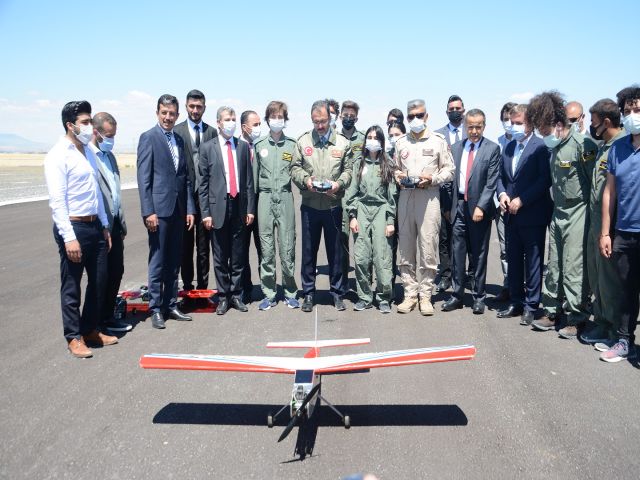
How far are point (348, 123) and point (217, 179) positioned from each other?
2988 millimetres

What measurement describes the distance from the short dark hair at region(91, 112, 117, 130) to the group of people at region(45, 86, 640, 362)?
0.02 metres

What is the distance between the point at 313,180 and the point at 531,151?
280 cm

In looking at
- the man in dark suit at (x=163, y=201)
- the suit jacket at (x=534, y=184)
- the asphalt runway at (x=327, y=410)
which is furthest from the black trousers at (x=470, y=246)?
the man in dark suit at (x=163, y=201)

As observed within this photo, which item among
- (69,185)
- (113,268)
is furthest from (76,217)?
(113,268)

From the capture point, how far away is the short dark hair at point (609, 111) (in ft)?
18.1

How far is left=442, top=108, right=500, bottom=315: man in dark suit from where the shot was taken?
6.84m

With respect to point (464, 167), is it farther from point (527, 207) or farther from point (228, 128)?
point (228, 128)

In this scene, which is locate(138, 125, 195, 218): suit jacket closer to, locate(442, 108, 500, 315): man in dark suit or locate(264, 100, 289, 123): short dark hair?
locate(264, 100, 289, 123): short dark hair

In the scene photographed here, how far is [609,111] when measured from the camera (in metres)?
5.52

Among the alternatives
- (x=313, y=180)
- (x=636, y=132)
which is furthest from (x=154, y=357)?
(x=636, y=132)

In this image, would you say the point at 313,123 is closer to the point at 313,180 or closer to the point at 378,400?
Answer: the point at 313,180

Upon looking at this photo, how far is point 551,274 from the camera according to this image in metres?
6.23

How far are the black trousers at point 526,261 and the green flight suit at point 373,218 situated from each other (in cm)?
157

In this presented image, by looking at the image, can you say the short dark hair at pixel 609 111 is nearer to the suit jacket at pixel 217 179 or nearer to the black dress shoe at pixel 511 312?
the black dress shoe at pixel 511 312
